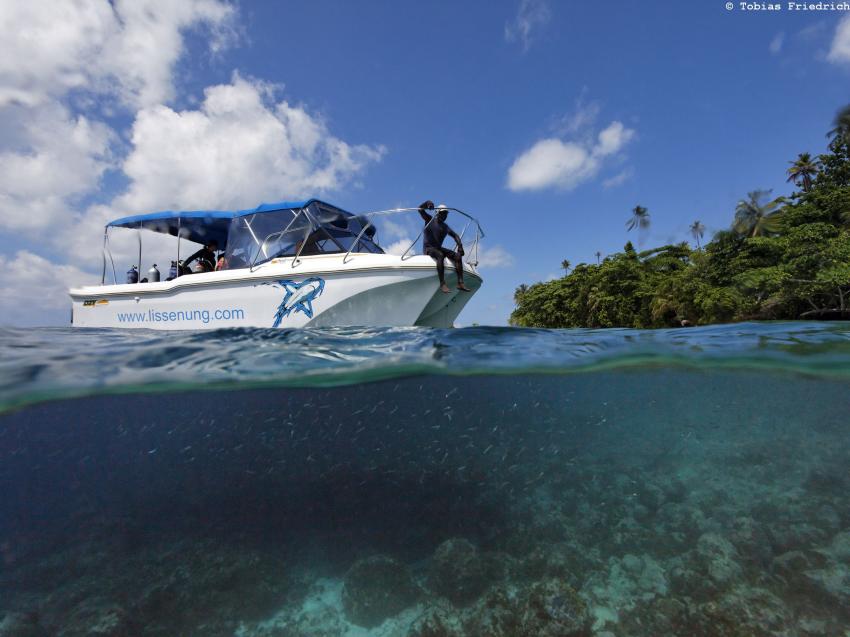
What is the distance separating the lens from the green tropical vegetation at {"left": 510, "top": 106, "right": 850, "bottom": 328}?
55.9 ft

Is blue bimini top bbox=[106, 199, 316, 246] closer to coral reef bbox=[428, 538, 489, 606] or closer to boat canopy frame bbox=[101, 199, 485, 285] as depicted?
boat canopy frame bbox=[101, 199, 485, 285]

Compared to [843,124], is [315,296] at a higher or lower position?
lower

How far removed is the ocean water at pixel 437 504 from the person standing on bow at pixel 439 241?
3.51 ft

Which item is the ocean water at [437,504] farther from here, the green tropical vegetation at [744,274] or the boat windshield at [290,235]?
the green tropical vegetation at [744,274]

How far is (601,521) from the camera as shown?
846 centimetres

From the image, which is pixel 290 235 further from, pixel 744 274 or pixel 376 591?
pixel 744 274

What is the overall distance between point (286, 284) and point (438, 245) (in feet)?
9.29

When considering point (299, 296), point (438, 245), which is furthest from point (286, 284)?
point (438, 245)

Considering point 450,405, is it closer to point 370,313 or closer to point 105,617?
point 370,313

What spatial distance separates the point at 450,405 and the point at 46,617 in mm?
8872

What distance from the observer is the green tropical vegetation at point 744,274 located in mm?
17047

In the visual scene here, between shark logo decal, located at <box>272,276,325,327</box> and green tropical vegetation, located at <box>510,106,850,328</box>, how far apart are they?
18.3 meters

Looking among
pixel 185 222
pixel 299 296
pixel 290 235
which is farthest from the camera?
pixel 185 222

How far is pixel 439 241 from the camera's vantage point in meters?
7.30
